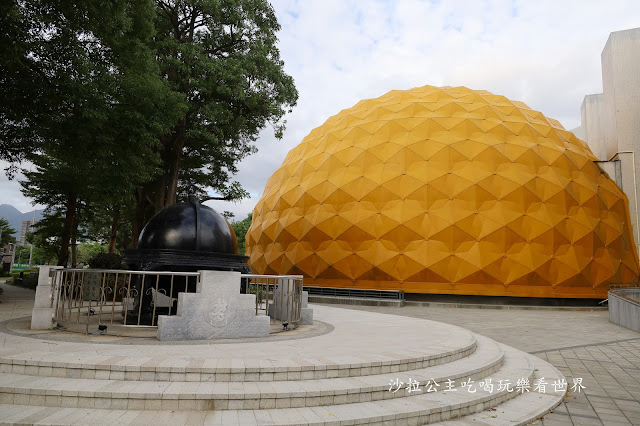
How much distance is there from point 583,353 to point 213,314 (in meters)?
9.15

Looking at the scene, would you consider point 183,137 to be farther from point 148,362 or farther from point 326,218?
point 148,362

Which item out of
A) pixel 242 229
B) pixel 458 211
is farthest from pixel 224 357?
pixel 242 229

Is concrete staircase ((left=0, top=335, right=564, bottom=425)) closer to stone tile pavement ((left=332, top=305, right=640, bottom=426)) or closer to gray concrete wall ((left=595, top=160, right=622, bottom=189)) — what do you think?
stone tile pavement ((left=332, top=305, right=640, bottom=426))

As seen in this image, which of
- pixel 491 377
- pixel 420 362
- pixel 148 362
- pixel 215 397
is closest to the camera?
pixel 215 397

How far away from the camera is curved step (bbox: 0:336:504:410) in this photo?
181 inches

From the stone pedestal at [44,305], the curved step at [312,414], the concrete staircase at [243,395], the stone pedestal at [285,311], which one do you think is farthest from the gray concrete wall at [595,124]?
the stone pedestal at [44,305]

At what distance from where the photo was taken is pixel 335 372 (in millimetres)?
5633

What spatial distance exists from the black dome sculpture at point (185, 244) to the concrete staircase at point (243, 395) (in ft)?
11.3

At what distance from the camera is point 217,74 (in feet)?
63.0

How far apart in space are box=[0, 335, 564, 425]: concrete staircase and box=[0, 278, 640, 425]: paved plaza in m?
0.58

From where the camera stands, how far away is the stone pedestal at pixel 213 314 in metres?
7.43

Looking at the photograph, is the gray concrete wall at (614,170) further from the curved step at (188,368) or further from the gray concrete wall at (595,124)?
the curved step at (188,368)

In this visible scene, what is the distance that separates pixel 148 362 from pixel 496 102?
28804mm

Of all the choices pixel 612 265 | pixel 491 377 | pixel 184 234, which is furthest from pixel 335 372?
pixel 612 265
